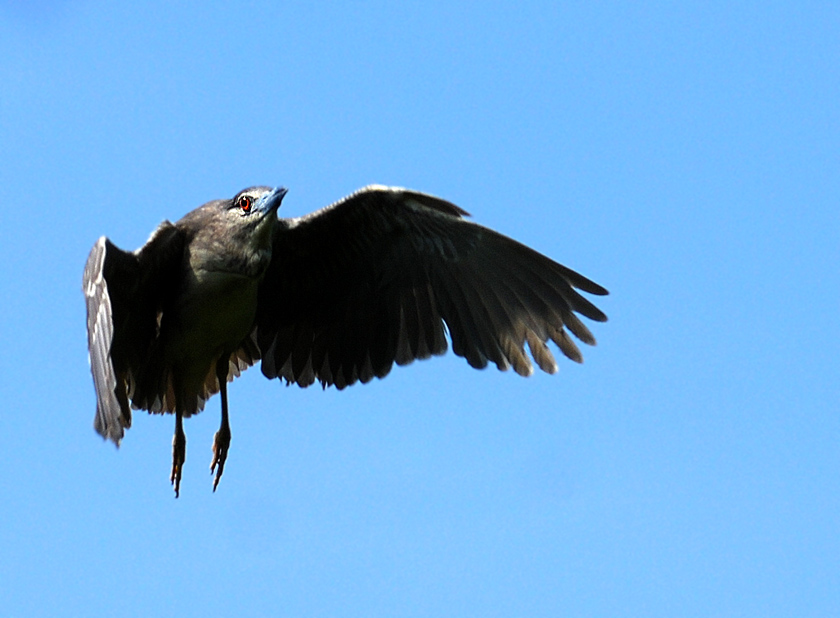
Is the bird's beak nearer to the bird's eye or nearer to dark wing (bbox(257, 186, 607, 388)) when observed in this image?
the bird's eye

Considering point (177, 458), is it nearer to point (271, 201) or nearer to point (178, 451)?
point (178, 451)

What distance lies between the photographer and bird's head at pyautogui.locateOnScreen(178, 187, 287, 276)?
864 centimetres

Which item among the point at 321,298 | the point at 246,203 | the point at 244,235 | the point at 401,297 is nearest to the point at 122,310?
the point at 244,235

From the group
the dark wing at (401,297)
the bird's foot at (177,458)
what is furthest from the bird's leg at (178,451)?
the dark wing at (401,297)

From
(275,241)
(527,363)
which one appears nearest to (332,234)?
(275,241)

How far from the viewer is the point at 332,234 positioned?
30.8 feet

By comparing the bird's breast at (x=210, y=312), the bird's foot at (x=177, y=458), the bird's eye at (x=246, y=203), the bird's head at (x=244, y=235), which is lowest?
the bird's foot at (x=177, y=458)

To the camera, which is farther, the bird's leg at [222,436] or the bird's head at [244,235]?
the bird's leg at [222,436]

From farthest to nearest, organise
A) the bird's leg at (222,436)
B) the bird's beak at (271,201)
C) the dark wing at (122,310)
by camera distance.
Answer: the bird's leg at (222,436) < the bird's beak at (271,201) < the dark wing at (122,310)

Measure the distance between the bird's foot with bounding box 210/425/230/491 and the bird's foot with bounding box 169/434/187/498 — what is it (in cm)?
22

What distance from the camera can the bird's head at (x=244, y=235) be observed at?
8.64 m

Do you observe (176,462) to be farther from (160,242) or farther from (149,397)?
(160,242)

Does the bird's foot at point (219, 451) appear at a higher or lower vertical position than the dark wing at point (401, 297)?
lower

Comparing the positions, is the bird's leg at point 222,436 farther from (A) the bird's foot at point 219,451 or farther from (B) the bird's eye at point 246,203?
(B) the bird's eye at point 246,203
